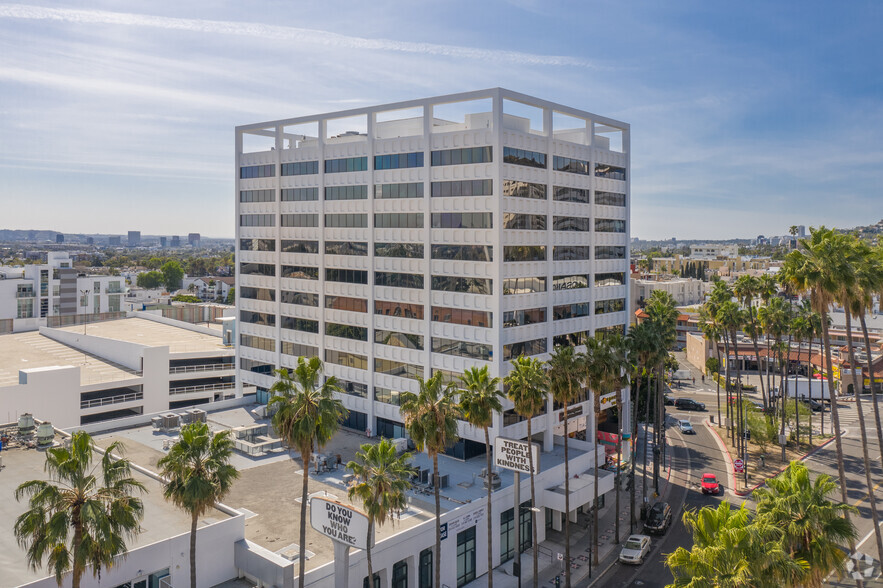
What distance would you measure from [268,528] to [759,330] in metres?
70.9

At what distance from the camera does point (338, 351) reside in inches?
2606

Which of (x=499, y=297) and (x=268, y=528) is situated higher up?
(x=499, y=297)

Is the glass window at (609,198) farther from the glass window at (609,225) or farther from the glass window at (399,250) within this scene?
the glass window at (399,250)

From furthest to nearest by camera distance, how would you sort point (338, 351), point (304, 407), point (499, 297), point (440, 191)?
point (338, 351) → point (440, 191) → point (499, 297) → point (304, 407)

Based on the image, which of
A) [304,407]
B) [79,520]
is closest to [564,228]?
[304,407]

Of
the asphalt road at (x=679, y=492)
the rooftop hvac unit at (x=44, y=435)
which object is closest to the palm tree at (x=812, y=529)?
the asphalt road at (x=679, y=492)

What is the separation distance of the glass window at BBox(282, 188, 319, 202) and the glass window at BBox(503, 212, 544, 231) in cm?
2366

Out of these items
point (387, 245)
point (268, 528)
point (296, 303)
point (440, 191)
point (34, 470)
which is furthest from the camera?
point (296, 303)

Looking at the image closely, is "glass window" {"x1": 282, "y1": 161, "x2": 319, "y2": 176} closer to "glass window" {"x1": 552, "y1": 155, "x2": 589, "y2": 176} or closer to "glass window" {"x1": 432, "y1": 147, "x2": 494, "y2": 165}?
"glass window" {"x1": 432, "y1": 147, "x2": 494, "y2": 165}

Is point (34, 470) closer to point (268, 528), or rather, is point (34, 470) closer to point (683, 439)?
point (268, 528)

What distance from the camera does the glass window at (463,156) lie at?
5431 cm

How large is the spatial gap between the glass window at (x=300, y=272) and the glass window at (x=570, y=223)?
26560 millimetres

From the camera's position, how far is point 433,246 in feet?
190

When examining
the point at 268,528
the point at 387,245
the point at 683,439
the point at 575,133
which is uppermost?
the point at 575,133
